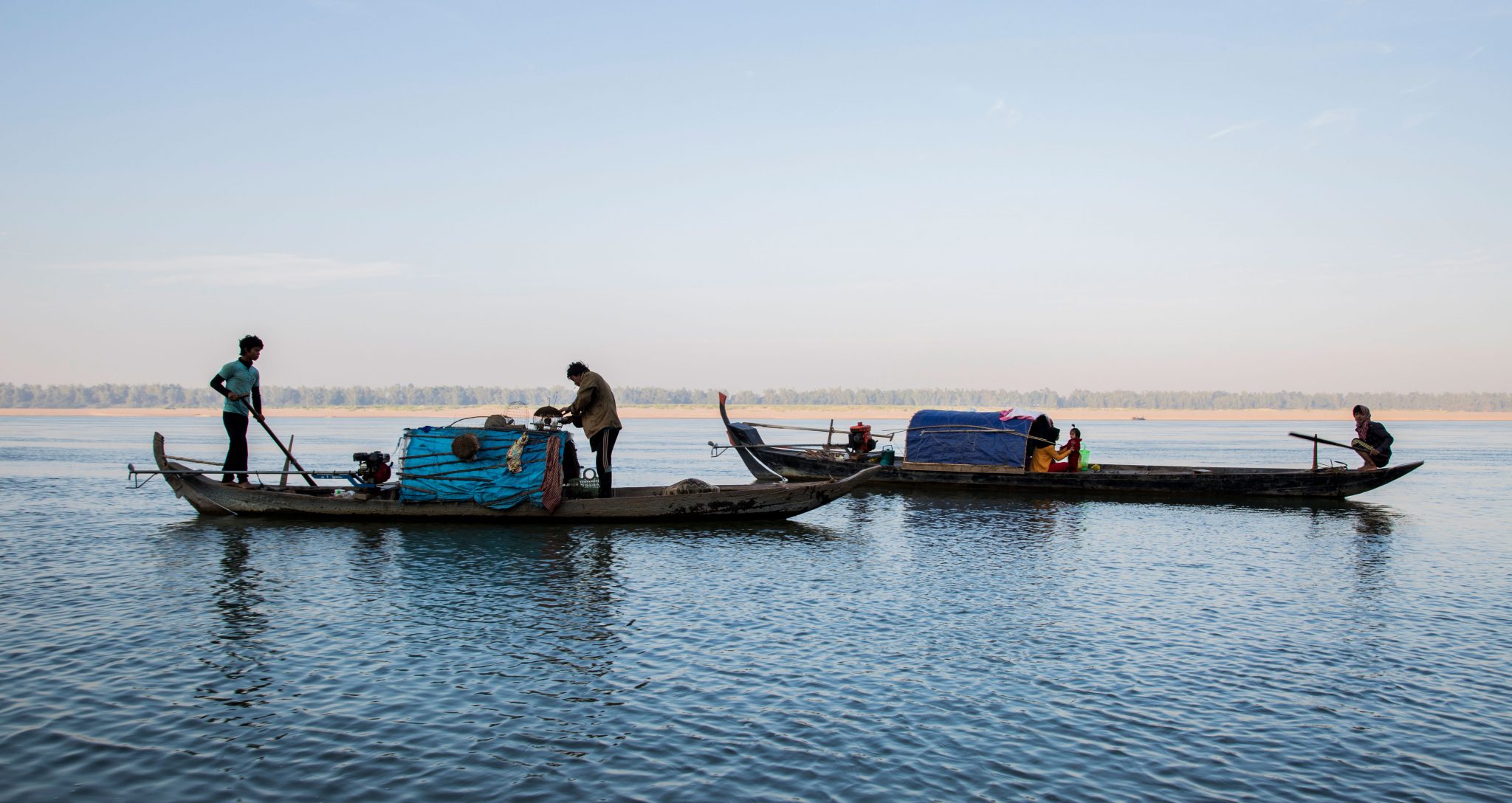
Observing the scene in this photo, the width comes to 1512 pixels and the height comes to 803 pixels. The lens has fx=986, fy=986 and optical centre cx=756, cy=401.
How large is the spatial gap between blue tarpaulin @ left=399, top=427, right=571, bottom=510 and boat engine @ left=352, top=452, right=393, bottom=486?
3.20 ft

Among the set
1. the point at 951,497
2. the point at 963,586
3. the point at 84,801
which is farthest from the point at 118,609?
the point at 951,497

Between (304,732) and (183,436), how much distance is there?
78.9 metres

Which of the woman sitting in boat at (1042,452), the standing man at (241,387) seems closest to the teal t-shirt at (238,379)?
the standing man at (241,387)

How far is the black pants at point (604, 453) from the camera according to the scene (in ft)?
57.6

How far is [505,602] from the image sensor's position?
11453 millimetres

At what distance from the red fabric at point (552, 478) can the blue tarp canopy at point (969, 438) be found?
1347cm

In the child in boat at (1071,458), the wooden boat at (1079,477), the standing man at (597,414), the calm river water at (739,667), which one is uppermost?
the standing man at (597,414)

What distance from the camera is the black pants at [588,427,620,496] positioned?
17547 mm

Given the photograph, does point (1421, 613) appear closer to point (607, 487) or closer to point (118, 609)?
point (607, 487)

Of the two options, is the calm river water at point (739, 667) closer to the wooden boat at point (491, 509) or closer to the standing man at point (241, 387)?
the wooden boat at point (491, 509)

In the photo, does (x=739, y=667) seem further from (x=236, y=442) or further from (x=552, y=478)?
(x=236, y=442)

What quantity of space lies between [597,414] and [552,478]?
138 centimetres

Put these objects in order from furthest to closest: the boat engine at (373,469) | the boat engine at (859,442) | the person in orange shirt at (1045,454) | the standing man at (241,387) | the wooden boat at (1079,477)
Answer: the boat engine at (859,442)
the person in orange shirt at (1045,454)
the wooden boat at (1079,477)
the boat engine at (373,469)
the standing man at (241,387)

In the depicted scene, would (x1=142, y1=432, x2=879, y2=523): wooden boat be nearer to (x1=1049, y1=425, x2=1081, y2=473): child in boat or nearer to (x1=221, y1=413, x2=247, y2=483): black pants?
(x1=221, y1=413, x2=247, y2=483): black pants
